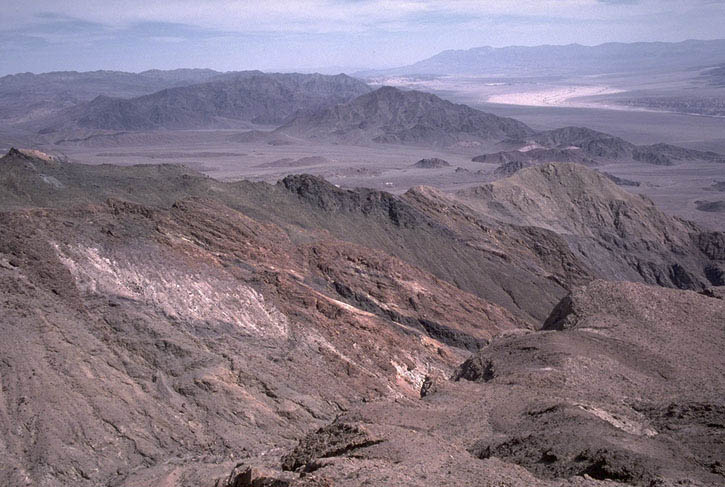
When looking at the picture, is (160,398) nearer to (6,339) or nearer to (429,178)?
(6,339)

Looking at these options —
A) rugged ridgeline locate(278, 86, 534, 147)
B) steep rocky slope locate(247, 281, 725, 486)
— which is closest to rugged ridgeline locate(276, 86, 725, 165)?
rugged ridgeline locate(278, 86, 534, 147)

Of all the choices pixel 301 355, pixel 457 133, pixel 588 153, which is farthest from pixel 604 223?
pixel 457 133

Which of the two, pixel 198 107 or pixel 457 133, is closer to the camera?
pixel 457 133

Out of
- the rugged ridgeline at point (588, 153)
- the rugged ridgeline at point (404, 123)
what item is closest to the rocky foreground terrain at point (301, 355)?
the rugged ridgeline at point (588, 153)

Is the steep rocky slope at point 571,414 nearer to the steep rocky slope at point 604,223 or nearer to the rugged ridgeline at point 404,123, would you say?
the steep rocky slope at point 604,223

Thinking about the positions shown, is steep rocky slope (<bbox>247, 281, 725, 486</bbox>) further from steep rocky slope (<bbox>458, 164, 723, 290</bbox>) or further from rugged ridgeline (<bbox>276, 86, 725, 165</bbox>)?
rugged ridgeline (<bbox>276, 86, 725, 165</bbox>)

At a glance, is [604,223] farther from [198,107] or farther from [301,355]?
[198,107]

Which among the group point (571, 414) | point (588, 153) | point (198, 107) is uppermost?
point (198, 107)
